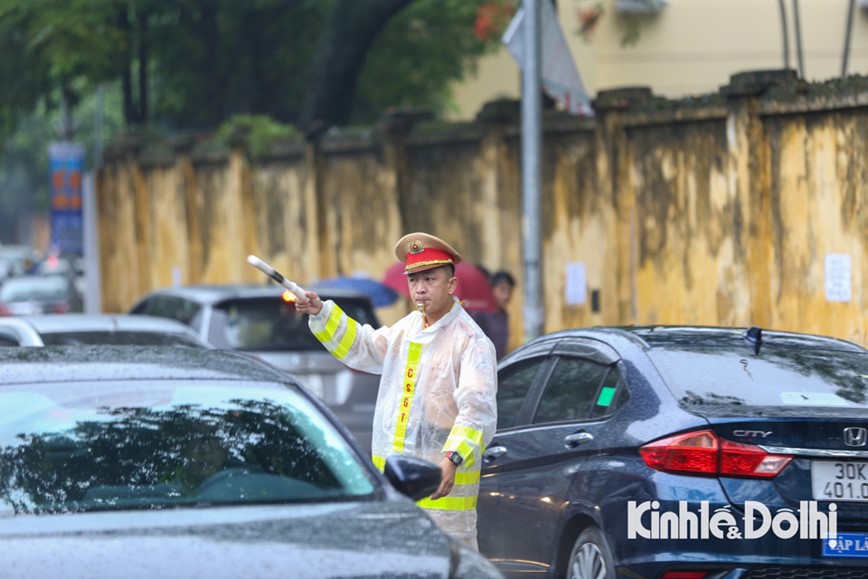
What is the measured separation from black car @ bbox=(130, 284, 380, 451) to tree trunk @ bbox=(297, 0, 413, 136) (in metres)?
7.65

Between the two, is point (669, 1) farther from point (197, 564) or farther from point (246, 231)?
point (197, 564)

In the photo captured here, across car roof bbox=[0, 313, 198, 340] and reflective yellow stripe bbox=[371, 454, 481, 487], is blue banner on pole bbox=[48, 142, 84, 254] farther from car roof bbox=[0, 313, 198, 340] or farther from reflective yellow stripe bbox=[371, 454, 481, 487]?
reflective yellow stripe bbox=[371, 454, 481, 487]

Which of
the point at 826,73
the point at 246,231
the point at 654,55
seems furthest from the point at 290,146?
the point at 826,73

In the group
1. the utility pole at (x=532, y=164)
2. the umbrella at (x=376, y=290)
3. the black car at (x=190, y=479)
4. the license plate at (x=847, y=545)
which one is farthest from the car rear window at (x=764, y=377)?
the umbrella at (x=376, y=290)

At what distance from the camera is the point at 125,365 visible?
5.81 m

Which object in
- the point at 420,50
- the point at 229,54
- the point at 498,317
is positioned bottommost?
the point at 498,317

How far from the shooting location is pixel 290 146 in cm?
2166

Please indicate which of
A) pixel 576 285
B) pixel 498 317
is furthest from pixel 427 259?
pixel 576 285

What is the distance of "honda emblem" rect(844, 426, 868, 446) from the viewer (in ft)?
20.9

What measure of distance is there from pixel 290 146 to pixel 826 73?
10883 mm

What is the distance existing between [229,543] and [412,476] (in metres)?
1.03

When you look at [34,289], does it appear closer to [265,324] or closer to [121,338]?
[265,324]

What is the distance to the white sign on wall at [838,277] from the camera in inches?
465

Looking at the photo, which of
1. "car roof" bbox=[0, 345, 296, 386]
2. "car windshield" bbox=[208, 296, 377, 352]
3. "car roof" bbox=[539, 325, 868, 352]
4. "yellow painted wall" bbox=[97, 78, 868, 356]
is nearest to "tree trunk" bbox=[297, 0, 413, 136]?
"yellow painted wall" bbox=[97, 78, 868, 356]
